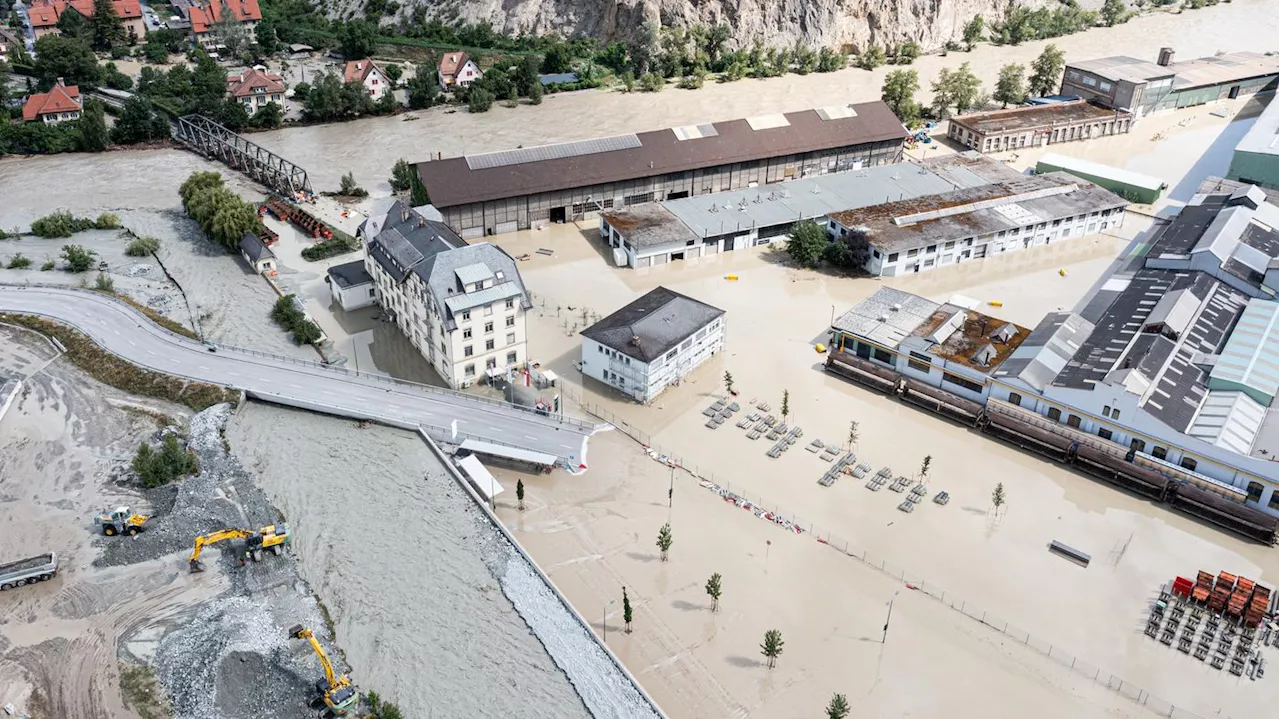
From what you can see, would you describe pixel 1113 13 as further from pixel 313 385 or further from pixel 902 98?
pixel 313 385

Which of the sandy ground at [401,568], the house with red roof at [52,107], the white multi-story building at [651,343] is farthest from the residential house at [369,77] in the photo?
the sandy ground at [401,568]

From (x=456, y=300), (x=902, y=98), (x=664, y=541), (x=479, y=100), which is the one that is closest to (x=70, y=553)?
(x=456, y=300)

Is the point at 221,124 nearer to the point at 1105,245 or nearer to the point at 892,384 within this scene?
the point at 892,384

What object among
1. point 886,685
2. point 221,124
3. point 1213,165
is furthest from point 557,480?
point 1213,165

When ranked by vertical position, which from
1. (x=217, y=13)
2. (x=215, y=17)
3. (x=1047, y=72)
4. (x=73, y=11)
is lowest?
(x=1047, y=72)

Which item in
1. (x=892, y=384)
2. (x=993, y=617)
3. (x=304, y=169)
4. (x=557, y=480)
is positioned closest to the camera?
(x=993, y=617)

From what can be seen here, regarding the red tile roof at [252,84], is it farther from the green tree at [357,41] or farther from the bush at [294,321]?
the bush at [294,321]
